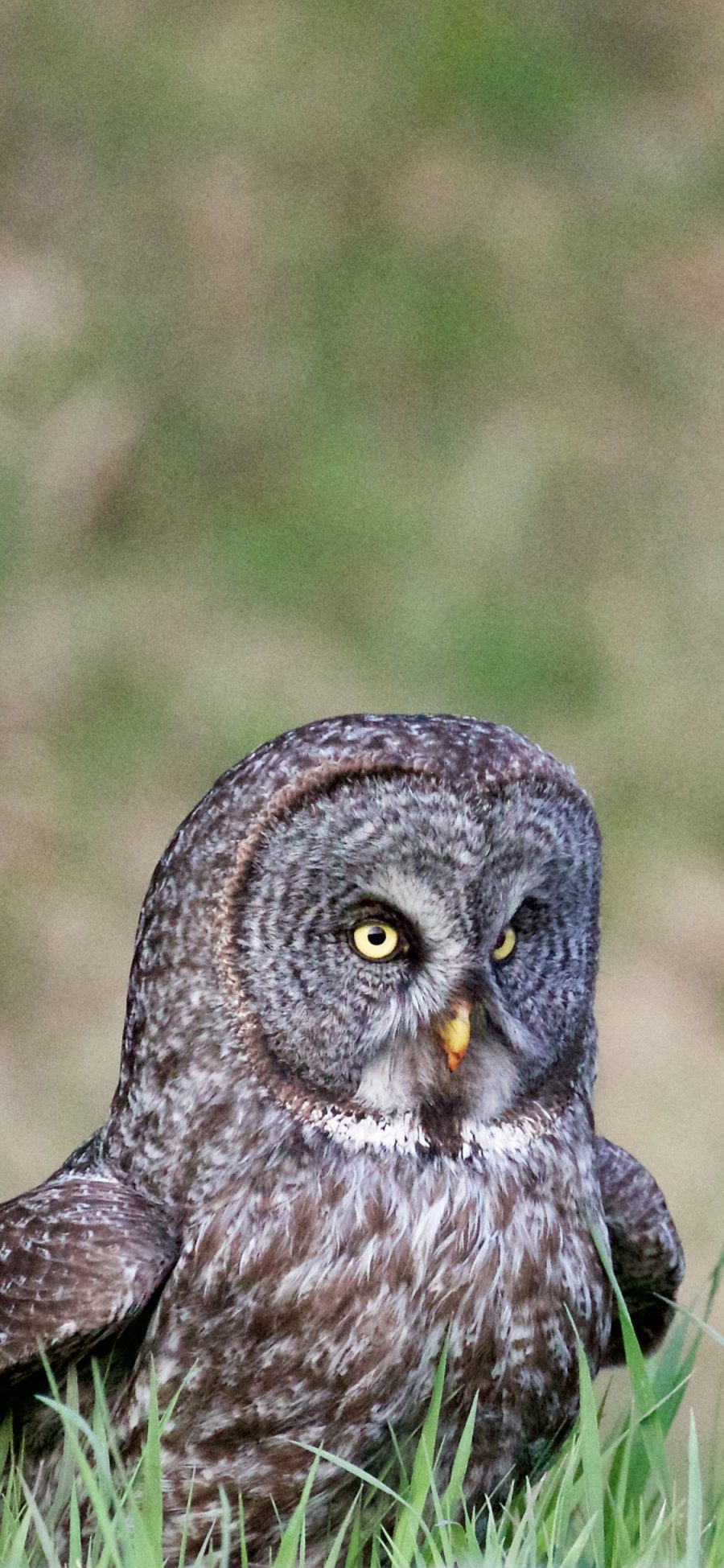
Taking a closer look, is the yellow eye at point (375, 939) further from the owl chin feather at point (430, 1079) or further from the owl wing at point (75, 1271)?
the owl wing at point (75, 1271)

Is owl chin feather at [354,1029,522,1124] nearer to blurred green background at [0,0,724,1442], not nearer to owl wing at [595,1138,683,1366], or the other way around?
owl wing at [595,1138,683,1366]

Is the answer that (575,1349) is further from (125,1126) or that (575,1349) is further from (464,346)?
(464,346)

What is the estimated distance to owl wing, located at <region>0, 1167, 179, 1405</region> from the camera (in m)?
2.16

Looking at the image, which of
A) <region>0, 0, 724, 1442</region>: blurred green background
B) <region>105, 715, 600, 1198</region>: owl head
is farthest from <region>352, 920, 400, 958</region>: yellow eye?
<region>0, 0, 724, 1442</region>: blurred green background

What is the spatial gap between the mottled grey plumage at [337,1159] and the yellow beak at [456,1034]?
21 mm

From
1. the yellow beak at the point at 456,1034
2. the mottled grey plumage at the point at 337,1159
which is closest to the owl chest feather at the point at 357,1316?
the mottled grey plumage at the point at 337,1159

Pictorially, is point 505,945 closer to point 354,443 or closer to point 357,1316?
point 357,1316

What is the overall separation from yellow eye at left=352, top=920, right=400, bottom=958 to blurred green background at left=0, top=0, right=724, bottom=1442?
9.29 feet

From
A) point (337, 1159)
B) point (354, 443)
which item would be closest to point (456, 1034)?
point (337, 1159)

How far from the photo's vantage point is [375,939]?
Answer: 2.21 m

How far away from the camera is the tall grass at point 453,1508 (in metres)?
1.97

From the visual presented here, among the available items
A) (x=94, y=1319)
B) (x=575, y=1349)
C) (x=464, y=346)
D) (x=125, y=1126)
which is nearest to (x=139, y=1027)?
(x=125, y=1126)

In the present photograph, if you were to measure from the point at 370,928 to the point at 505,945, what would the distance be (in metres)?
0.17

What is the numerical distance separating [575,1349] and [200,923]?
605mm
